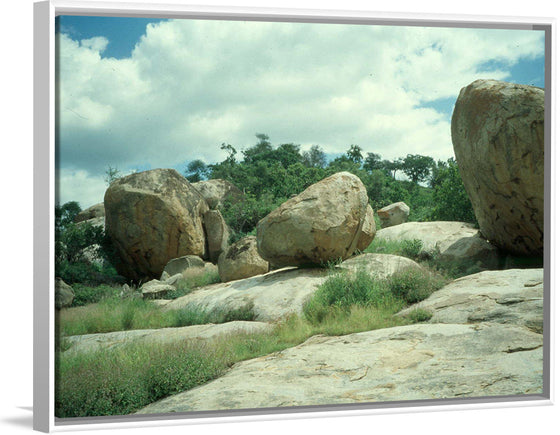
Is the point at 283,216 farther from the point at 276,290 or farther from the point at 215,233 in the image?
the point at 215,233

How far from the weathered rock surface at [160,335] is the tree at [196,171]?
3364 mm

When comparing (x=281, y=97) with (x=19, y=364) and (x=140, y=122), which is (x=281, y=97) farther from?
(x=19, y=364)

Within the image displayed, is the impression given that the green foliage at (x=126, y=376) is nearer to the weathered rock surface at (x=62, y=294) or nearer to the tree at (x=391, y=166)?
the weathered rock surface at (x=62, y=294)

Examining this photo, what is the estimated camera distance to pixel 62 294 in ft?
18.4

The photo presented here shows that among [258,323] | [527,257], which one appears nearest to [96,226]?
[258,323]

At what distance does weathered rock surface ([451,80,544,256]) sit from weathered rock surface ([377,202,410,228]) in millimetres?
2707

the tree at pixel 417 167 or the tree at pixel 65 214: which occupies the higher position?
the tree at pixel 417 167

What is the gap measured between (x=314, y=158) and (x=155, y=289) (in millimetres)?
3946

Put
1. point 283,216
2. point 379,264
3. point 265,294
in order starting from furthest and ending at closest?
point 283,216
point 379,264
point 265,294

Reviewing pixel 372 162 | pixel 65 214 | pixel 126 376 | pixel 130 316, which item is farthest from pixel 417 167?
pixel 126 376

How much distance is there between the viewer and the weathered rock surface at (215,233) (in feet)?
37.7

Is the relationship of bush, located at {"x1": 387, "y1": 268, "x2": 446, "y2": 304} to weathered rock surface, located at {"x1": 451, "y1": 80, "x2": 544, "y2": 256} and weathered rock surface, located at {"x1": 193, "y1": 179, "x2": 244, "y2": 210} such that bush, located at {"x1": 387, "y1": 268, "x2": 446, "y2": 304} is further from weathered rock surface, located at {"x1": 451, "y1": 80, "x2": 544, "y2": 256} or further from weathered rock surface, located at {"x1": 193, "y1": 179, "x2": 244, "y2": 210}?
weathered rock surface, located at {"x1": 193, "y1": 179, "x2": 244, "y2": 210}

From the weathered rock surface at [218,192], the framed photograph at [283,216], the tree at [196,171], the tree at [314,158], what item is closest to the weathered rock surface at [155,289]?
the framed photograph at [283,216]

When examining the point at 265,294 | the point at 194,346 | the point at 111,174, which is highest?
the point at 111,174
